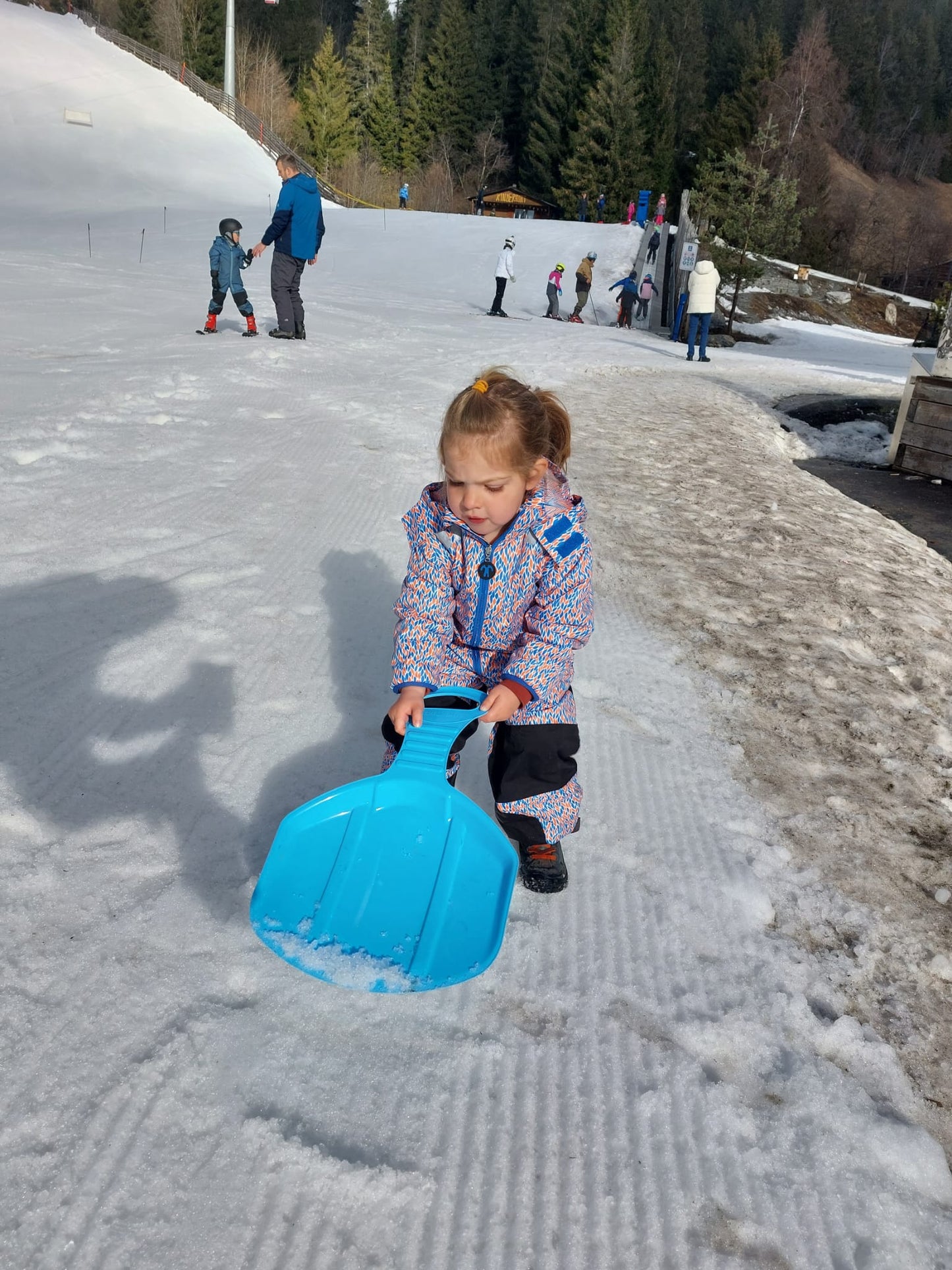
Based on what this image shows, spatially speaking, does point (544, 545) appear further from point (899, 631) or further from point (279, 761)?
point (899, 631)

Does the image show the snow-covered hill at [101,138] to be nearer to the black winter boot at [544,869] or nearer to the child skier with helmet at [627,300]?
the child skier with helmet at [627,300]

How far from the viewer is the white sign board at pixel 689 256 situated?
1455 cm

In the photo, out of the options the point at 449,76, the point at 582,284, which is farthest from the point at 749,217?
the point at 449,76

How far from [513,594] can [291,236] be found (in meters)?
6.66

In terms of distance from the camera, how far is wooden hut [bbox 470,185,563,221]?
143ft

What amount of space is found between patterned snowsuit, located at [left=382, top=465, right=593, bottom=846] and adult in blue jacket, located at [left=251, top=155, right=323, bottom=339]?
633 cm

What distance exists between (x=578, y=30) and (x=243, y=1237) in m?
54.7

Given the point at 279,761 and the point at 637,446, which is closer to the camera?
the point at 279,761

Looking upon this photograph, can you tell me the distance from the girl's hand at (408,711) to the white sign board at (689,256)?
1455 centimetres

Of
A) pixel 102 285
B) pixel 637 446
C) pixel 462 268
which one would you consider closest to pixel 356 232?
pixel 462 268

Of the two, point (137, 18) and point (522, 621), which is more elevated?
point (137, 18)

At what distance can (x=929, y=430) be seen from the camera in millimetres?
6352

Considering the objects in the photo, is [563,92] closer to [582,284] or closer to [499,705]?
[582,284]

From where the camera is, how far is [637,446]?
226 inches
